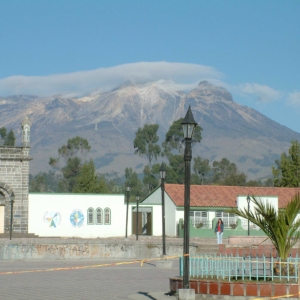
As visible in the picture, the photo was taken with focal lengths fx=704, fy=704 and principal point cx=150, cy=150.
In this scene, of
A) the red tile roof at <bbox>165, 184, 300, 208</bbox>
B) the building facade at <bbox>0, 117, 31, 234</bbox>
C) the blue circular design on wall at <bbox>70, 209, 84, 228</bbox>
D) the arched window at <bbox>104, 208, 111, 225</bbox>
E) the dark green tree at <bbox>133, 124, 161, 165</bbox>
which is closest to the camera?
the building facade at <bbox>0, 117, 31, 234</bbox>

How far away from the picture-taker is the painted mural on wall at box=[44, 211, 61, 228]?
1897 inches

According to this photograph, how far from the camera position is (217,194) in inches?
2122

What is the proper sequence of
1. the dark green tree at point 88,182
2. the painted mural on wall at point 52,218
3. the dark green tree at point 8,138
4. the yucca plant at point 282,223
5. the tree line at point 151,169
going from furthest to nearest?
the dark green tree at point 8,138 < the dark green tree at point 88,182 < the tree line at point 151,169 < the painted mural on wall at point 52,218 < the yucca plant at point 282,223

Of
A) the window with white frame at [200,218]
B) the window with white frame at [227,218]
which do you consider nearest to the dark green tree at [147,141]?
the window with white frame at [227,218]

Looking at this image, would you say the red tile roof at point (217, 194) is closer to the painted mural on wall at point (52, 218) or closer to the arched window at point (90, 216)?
the arched window at point (90, 216)

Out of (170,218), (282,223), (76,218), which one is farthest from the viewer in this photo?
(170,218)

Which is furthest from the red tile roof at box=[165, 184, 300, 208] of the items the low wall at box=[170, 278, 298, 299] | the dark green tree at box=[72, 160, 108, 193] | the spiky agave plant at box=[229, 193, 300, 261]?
the low wall at box=[170, 278, 298, 299]

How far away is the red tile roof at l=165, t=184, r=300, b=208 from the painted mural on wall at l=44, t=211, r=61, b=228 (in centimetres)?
861

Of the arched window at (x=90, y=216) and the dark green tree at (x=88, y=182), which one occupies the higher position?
the dark green tree at (x=88, y=182)

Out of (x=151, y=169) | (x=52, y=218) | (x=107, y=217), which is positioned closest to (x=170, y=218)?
(x=107, y=217)

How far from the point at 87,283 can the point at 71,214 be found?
30833mm

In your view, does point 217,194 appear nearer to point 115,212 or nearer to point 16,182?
point 115,212

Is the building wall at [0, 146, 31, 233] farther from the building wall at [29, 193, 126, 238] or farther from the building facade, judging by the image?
the building wall at [29, 193, 126, 238]

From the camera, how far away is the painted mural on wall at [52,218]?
48188 millimetres
